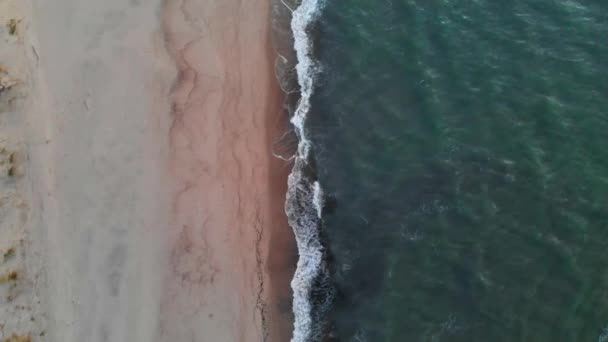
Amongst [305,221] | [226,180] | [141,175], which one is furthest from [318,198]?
[141,175]

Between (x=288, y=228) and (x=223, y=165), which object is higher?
(x=223, y=165)

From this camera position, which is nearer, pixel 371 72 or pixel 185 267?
pixel 185 267

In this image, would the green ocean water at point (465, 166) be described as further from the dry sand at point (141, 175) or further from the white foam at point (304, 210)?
the dry sand at point (141, 175)

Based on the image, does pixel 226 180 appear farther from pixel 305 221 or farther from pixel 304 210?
pixel 305 221

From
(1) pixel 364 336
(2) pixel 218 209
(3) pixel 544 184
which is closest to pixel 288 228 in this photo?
(2) pixel 218 209

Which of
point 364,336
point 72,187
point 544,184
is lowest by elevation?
point 364,336

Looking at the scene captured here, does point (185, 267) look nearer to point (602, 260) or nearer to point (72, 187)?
point (72, 187)
